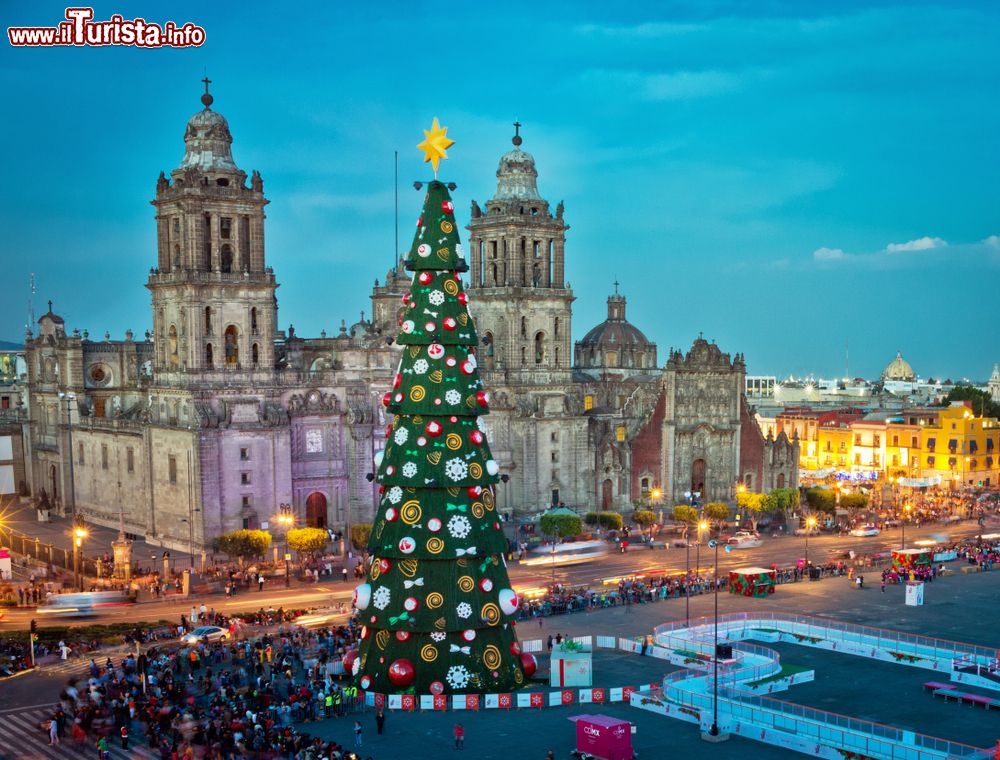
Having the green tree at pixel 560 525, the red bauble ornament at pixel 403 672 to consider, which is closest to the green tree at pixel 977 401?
the green tree at pixel 560 525

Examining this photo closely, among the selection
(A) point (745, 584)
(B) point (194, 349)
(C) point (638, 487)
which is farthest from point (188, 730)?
(C) point (638, 487)

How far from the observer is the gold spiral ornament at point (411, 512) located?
35.7m

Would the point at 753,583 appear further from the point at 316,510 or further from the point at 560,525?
the point at 316,510

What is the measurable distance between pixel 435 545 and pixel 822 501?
55104 mm

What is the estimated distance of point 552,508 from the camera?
271ft

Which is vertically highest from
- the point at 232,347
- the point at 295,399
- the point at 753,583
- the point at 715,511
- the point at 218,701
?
the point at 232,347

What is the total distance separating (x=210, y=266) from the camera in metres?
70.9

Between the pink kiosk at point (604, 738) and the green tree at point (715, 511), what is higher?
the green tree at point (715, 511)

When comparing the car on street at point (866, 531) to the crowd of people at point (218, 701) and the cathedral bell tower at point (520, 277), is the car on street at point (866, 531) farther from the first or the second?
the crowd of people at point (218, 701)

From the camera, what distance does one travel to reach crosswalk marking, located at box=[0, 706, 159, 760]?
3459cm

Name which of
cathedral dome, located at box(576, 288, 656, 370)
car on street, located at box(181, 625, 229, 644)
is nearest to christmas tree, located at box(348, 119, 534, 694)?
car on street, located at box(181, 625, 229, 644)

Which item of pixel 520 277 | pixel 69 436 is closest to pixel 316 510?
pixel 69 436

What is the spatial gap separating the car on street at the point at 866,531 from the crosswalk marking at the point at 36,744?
56.0 metres

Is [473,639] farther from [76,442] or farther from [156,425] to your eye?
[76,442]
